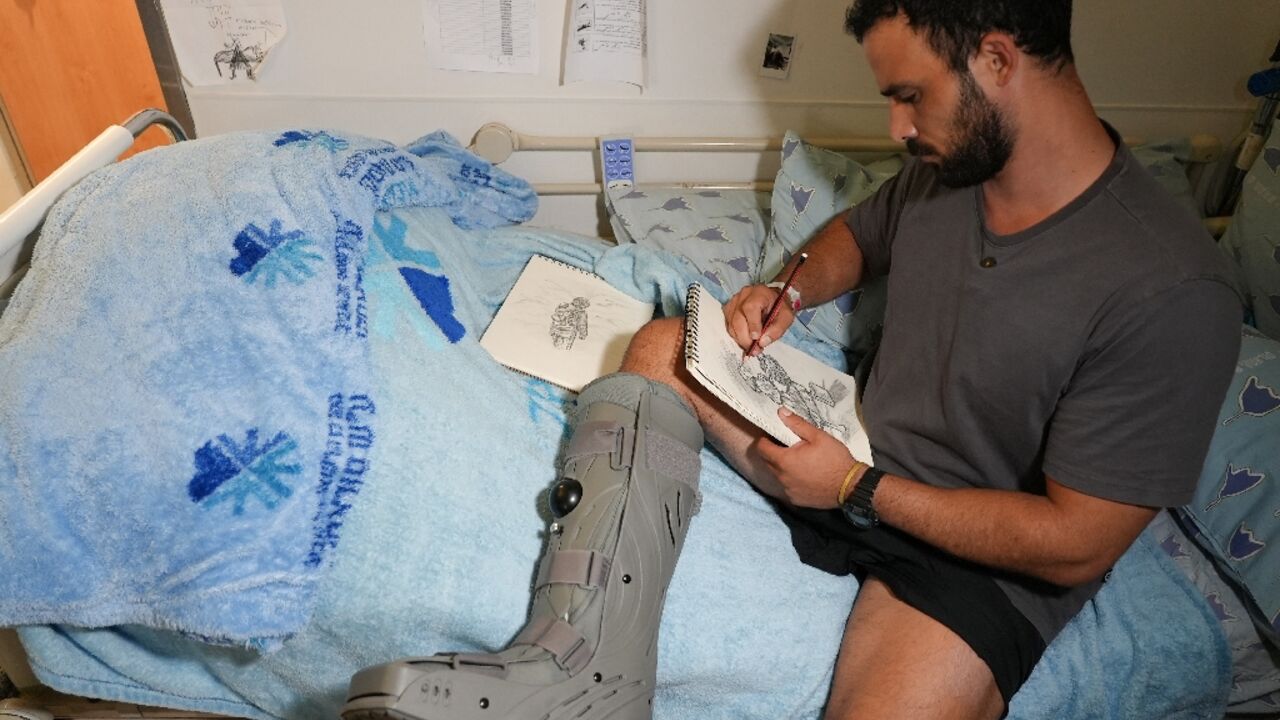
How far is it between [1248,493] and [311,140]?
5.49ft

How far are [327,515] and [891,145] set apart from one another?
156 cm

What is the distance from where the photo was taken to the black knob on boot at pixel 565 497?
1068mm

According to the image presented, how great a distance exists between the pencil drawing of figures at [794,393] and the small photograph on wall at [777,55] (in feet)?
2.88

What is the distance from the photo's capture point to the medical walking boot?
33.1 inches

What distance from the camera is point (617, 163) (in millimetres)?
1906

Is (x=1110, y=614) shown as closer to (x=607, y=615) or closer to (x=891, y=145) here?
(x=607, y=615)

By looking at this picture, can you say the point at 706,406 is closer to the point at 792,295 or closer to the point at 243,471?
the point at 792,295

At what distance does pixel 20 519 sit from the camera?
940mm

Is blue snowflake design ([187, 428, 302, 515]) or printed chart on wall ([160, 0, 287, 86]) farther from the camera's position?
printed chart on wall ([160, 0, 287, 86])

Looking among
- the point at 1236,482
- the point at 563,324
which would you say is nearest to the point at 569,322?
the point at 563,324

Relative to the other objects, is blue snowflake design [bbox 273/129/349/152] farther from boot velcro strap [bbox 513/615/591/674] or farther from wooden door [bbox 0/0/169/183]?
boot velcro strap [bbox 513/615/591/674]

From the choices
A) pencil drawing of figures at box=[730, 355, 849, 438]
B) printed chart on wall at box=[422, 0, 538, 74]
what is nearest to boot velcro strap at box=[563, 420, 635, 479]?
pencil drawing of figures at box=[730, 355, 849, 438]

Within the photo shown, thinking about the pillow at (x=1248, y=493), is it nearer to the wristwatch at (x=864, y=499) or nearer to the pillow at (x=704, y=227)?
the wristwatch at (x=864, y=499)

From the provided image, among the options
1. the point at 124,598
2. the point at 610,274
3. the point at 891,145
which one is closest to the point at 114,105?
the point at 610,274
